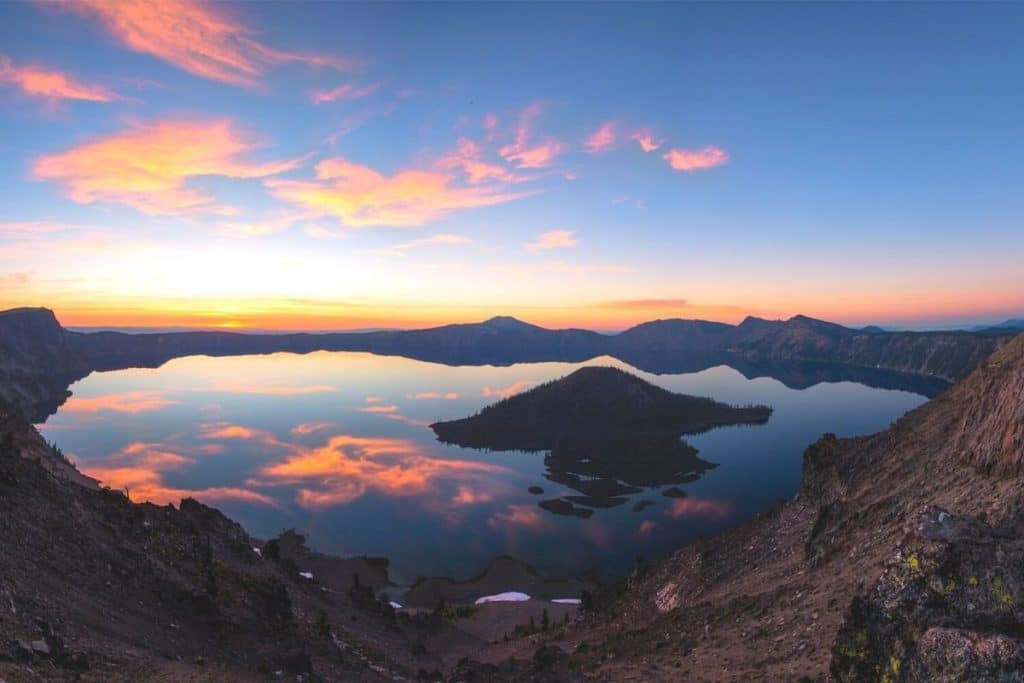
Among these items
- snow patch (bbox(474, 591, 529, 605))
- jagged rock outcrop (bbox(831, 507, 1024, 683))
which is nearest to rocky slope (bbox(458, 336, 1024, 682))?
jagged rock outcrop (bbox(831, 507, 1024, 683))

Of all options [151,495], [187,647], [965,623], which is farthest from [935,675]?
[151,495]

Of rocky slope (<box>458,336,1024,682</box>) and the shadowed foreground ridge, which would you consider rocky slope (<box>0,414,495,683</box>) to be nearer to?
the shadowed foreground ridge

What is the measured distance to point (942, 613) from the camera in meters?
15.5

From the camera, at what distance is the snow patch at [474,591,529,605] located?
93500 mm

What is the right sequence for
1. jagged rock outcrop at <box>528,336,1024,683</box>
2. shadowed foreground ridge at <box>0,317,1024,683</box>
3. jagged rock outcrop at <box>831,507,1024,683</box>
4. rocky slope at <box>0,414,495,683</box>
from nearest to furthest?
1. jagged rock outcrop at <box>831,507,1024,683</box>
2. jagged rock outcrop at <box>528,336,1024,683</box>
3. shadowed foreground ridge at <box>0,317,1024,683</box>
4. rocky slope at <box>0,414,495,683</box>

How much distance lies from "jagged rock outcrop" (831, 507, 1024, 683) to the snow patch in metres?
85.2

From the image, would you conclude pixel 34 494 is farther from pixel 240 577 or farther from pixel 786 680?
pixel 786 680

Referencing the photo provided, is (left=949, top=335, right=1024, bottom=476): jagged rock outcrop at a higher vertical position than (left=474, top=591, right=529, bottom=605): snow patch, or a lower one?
higher

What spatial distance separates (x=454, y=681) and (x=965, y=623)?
28.4 meters

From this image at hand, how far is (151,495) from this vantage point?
155m

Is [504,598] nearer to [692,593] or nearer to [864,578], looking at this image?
[692,593]

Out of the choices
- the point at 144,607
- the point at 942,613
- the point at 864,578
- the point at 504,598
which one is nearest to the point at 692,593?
the point at 864,578

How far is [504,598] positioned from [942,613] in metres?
89.6

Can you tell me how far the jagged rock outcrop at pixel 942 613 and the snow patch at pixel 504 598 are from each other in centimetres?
8519
